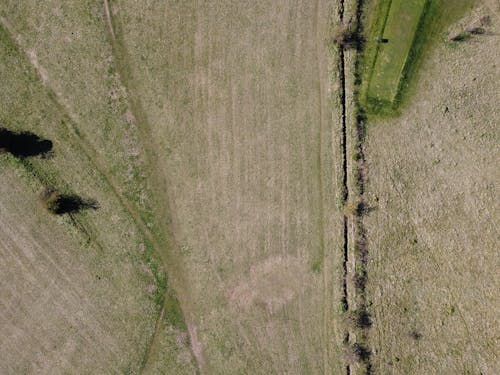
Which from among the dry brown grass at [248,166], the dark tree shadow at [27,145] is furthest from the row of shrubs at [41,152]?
the dry brown grass at [248,166]

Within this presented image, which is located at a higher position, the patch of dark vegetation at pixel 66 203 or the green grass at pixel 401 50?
the green grass at pixel 401 50

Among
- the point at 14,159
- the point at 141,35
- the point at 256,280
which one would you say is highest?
the point at 141,35

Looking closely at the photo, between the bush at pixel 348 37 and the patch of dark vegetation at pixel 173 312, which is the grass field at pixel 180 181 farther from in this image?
the bush at pixel 348 37

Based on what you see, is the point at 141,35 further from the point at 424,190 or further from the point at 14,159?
the point at 424,190

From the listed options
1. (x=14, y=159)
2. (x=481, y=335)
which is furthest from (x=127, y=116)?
(x=481, y=335)

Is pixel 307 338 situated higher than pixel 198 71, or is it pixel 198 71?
pixel 198 71

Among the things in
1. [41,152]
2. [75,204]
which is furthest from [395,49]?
[41,152]

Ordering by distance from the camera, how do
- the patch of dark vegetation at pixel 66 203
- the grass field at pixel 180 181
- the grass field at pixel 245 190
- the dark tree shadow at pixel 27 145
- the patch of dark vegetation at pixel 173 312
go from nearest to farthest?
the grass field at pixel 245 190 < the grass field at pixel 180 181 < the patch of dark vegetation at pixel 173 312 < the patch of dark vegetation at pixel 66 203 < the dark tree shadow at pixel 27 145

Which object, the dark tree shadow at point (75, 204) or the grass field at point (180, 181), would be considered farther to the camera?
the dark tree shadow at point (75, 204)
